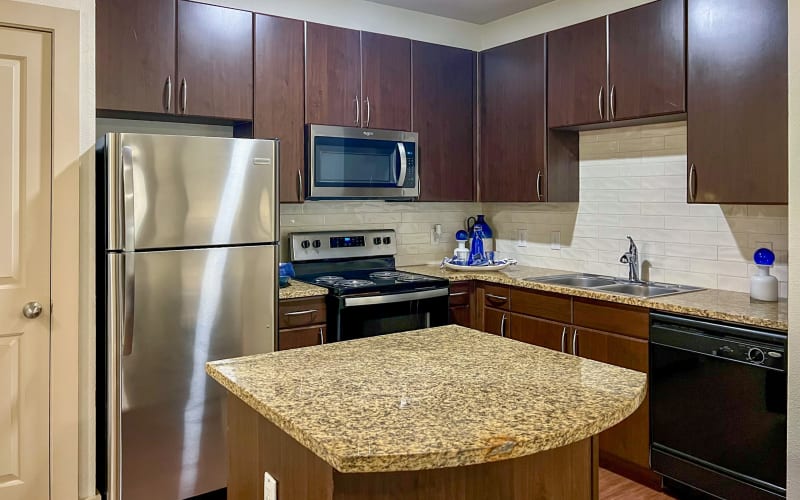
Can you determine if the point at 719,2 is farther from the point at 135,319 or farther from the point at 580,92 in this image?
the point at 135,319

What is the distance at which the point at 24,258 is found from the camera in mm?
2637

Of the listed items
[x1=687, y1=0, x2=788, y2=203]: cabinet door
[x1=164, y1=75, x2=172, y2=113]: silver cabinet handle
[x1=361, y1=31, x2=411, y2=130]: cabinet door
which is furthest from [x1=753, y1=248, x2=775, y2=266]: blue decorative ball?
[x1=164, y1=75, x2=172, y2=113]: silver cabinet handle

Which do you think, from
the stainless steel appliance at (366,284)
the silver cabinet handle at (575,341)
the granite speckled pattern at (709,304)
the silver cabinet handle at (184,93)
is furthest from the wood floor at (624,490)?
the silver cabinet handle at (184,93)

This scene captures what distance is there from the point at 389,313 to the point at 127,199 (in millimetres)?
1437

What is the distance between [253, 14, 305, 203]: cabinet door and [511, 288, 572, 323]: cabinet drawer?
4.35ft

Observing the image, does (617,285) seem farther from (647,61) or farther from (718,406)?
(647,61)

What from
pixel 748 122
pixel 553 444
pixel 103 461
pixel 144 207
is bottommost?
pixel 103 461

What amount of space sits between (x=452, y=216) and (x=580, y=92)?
4.40ft

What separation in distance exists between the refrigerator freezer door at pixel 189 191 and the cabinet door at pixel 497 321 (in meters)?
1.42

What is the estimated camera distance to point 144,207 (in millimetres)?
2633

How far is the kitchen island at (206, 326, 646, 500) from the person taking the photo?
1165mm

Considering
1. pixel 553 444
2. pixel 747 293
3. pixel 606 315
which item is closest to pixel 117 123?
pixel 606 315

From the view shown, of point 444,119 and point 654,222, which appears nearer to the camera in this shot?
point 654,222

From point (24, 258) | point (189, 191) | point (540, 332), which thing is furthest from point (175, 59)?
point (540, 332)
